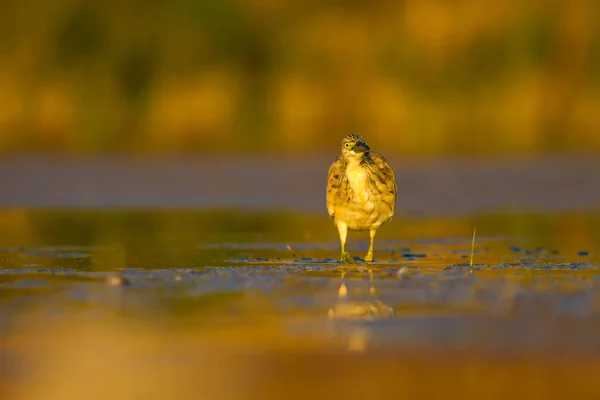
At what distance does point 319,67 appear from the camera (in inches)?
942

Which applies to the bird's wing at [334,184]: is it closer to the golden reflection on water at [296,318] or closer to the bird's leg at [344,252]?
the bird's leg at [344,252]

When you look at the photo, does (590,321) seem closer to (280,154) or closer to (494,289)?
(494,289)

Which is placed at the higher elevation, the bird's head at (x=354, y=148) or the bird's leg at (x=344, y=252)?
the bird's head at (x=354, y=148)

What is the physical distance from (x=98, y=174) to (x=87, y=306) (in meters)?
11.1

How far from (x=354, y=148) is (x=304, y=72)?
1374 centimetres

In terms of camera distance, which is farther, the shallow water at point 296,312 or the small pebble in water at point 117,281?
the small pebble in water at point 117,281

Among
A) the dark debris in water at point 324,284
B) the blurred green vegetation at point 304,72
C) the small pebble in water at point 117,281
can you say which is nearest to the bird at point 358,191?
the dark debris in water at point 324,284

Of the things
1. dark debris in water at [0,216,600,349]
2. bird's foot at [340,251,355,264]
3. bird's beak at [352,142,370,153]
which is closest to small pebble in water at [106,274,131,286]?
dark debris in water at [0,216,600,349]

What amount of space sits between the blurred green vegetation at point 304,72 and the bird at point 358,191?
11838 mm

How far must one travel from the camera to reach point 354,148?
1039 cm

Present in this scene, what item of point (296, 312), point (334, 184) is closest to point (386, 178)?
point (334, 184)

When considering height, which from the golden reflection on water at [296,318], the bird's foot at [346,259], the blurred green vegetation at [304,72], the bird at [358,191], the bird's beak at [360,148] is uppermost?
the blurred green vegetation at [304,72]

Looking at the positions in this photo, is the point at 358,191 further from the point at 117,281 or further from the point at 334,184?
the point at 117,281

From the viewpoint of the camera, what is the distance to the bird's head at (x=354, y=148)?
408 inches
